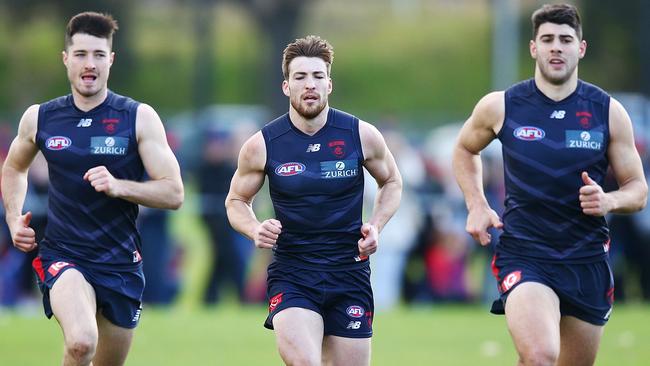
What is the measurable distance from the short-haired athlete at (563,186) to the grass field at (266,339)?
4196 mm

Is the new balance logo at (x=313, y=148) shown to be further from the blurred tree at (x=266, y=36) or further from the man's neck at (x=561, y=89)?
the blurred tree at (x=266, y=36)

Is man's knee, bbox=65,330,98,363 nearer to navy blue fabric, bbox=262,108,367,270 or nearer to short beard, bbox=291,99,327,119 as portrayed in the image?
navy blue fabric, bbox=262,108,367,270

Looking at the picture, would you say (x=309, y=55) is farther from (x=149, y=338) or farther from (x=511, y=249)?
(x=149, y=338)

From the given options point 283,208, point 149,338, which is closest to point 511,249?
point 283,208

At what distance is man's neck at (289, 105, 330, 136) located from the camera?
8070 millimetres

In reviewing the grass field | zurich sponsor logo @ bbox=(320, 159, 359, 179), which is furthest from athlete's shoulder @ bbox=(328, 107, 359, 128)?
the grass field

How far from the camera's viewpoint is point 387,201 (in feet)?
26.9

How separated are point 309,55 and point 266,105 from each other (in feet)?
41.6

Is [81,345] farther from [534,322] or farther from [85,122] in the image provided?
[534,322]

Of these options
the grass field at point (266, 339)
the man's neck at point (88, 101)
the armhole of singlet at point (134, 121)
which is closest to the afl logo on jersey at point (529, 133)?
the armhole of singlet at point (134, 121)

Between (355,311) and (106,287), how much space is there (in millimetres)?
1588

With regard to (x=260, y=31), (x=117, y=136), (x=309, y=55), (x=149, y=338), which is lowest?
(x=149, y=338)

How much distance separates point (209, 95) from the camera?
18484 mm

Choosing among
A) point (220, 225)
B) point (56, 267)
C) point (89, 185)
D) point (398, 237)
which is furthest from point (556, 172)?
point (220, 225)
